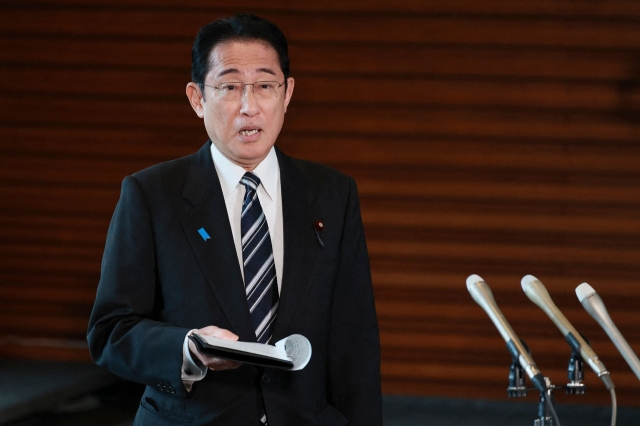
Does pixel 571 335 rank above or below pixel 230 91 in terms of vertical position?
below

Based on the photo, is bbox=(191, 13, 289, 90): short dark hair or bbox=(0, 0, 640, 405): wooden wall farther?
bbox=(0, 0, 640, 405): wooden wall

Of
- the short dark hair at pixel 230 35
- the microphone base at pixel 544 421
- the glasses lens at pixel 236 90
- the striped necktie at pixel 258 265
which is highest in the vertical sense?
the short dark hair at pixel 230 35

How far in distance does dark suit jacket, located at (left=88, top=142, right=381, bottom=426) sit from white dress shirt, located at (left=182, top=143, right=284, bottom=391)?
0.03 metres

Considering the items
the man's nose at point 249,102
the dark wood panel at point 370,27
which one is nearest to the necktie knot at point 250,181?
the man's nose at point 249,102

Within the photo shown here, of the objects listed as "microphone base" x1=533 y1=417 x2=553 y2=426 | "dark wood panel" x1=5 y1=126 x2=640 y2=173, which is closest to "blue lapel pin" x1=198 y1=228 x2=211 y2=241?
"microphone base" x1=533 y1=417 x2=553 y2=426

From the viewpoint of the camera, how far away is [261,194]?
208 cm

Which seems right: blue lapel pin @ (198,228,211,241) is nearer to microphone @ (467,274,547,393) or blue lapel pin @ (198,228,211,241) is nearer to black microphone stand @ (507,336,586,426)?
microphone @ (467,274,547,393)

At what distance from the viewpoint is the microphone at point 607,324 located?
69.5 inches

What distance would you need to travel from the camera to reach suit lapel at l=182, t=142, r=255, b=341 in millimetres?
1891

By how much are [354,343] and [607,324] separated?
24.8 inches

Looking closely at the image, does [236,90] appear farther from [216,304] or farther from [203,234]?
[216,304]

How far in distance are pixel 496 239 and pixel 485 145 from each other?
595 millimetres

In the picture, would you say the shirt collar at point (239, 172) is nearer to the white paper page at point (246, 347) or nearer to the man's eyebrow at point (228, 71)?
the man's eyebrow at point (228, 71)

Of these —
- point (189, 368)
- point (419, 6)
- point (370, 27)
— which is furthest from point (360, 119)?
point (189, 368)
